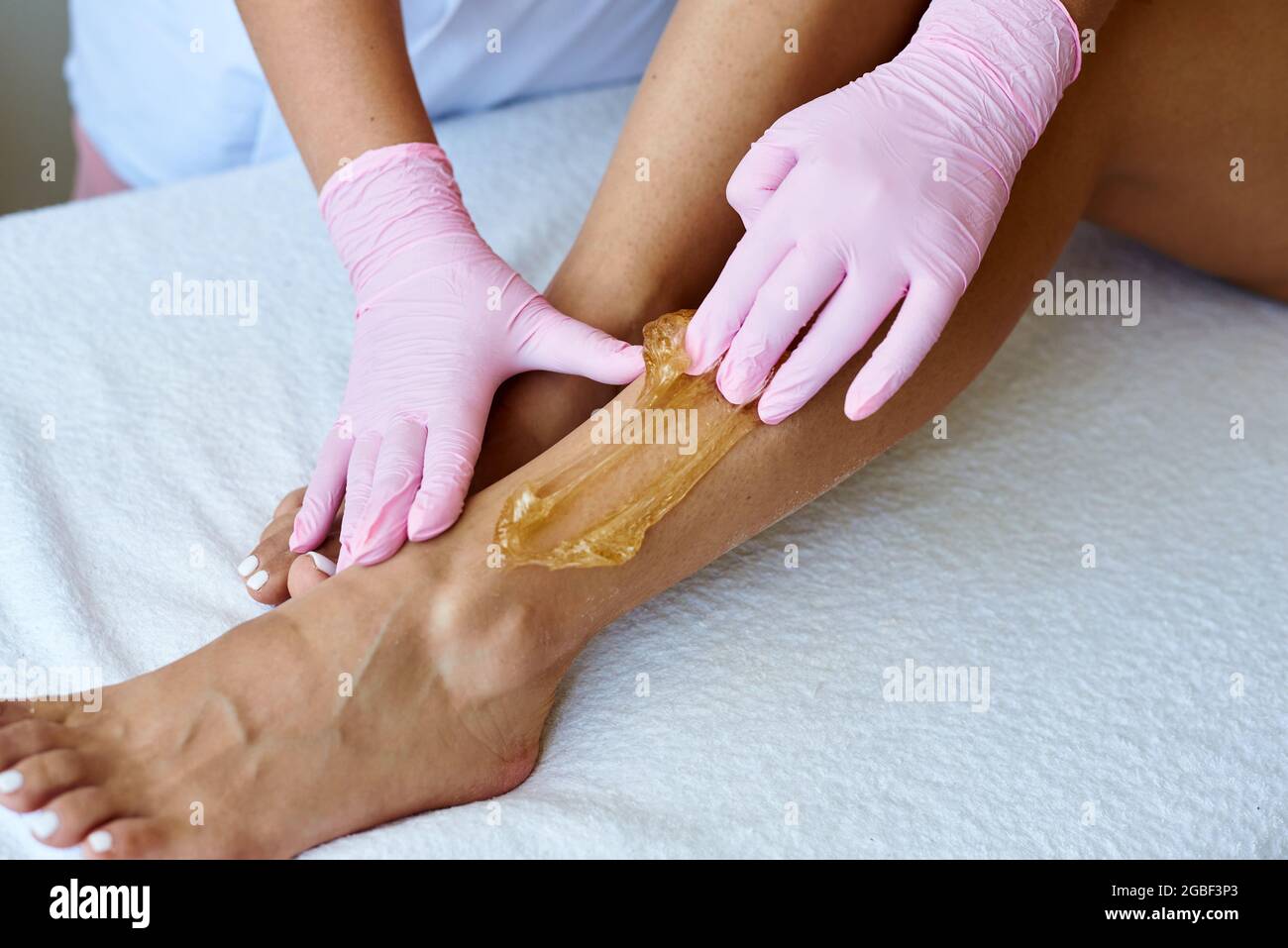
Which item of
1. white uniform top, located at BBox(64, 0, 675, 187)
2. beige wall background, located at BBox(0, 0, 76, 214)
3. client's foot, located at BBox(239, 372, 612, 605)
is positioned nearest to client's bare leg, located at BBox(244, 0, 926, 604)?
client's foot, located at BBox(239, 372, 612, 605)

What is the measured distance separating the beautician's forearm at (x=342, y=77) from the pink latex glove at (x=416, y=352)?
3cm

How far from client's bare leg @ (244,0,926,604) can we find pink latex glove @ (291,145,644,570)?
0.04 metres

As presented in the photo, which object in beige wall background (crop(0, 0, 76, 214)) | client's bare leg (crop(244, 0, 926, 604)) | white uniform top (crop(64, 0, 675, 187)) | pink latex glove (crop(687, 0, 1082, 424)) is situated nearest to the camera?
pink latex glove (crop(687, 0, 1082, 424))

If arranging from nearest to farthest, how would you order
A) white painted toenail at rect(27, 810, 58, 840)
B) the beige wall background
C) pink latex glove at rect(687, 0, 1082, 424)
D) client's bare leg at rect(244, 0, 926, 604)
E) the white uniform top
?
white painted toenail at rect(27, 810, 58, 840)
pink latex glove at rect(687, 0, 1082, 424)
client's bare leg at rect(244, 0, 926, 604)
the white uniform top
the beige wall background

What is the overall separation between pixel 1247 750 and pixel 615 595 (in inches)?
19.0

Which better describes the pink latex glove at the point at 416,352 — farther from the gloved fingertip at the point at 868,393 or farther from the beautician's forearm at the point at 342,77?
the gloved fingertip at the point at 868,393

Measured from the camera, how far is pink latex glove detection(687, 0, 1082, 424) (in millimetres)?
903

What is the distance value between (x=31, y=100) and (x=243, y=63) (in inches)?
30.9

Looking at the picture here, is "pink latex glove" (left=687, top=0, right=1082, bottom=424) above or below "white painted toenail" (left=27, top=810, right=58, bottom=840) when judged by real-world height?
above

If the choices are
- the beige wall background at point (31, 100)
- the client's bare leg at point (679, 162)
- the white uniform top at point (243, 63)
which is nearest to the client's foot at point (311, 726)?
the client's bare leg at point (679, 162)

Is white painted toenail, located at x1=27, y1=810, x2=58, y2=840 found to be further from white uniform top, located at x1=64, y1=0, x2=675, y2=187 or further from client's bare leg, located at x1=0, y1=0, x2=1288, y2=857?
white uniform top, located at x1=64, y1=0, x2=675, y2=187
